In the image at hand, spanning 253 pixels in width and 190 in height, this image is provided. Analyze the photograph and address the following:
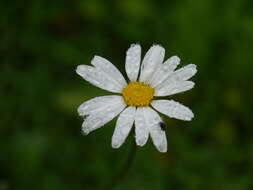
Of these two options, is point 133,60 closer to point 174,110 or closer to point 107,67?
point 107,67

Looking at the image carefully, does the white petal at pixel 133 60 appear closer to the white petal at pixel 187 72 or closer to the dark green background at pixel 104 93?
the white petal at pixel 187 72

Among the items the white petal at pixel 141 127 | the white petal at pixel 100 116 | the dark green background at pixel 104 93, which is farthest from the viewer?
the dark green background at pixel 104 93

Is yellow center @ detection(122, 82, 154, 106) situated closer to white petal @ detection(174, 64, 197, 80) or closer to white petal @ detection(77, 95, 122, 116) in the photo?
white petal @ detection(77, 95, 122, 116)

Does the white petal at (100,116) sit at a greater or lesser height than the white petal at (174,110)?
lesser

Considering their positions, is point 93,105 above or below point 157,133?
above

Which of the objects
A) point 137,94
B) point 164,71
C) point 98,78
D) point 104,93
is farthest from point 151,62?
point 104,93

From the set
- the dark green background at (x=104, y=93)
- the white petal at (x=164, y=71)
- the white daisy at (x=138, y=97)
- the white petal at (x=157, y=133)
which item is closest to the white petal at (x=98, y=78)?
the white daisy at (x=138, y=97)
